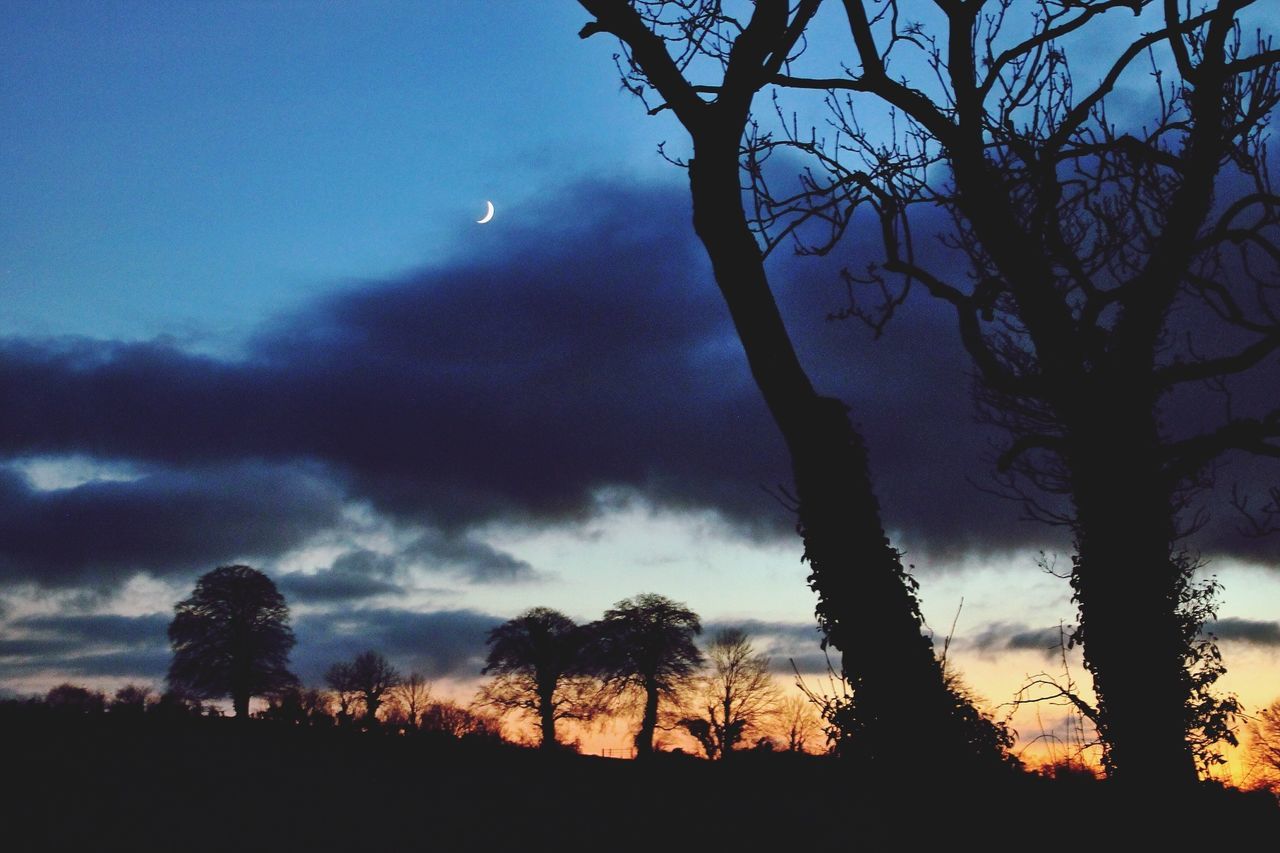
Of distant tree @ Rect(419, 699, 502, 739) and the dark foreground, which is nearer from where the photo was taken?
the dark foreground

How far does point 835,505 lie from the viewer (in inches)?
215

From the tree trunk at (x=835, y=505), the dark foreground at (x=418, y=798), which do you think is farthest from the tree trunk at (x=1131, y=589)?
the tree trunk at (x=835, y=505)

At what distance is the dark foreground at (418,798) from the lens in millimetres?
14370

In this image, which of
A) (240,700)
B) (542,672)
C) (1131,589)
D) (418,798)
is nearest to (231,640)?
(240,700)

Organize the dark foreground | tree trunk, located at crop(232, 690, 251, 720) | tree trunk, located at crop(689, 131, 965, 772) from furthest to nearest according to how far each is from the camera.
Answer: tree trunk, located at crop(232, 690, 251, 720) < the dark foreground < tree trunk, located at crop(689, 131, 965, 772)

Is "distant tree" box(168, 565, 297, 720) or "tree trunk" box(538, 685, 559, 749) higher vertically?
"distant tree" box(168, 565, 297, 720)

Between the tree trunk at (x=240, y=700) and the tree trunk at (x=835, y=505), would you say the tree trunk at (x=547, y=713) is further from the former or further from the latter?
the tree trunk at (x=835, y=505)

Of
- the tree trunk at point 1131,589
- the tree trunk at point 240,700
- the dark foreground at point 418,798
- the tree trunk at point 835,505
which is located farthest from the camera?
the tree trunk at point 240,700

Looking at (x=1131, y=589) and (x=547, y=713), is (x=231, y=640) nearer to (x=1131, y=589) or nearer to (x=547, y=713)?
(x=547, y=713)

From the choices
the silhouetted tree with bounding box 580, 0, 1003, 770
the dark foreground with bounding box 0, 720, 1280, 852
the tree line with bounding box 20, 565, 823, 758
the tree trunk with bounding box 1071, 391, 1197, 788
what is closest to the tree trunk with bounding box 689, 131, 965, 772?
the silhouetted tree with bounding box 580, 0, 1003, 770

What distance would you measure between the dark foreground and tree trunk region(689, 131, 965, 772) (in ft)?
15.3

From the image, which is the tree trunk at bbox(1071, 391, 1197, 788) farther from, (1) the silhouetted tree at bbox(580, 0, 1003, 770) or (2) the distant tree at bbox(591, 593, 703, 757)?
(2) the distant tree at bbox(591, 593, 703, 757)

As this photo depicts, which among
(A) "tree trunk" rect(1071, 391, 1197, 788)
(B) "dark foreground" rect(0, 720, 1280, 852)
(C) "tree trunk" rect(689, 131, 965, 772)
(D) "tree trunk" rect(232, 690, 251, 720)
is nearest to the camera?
(C) "tree trunk" rect(689, 131, 965, 772)

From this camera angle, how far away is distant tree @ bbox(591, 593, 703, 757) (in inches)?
1833
